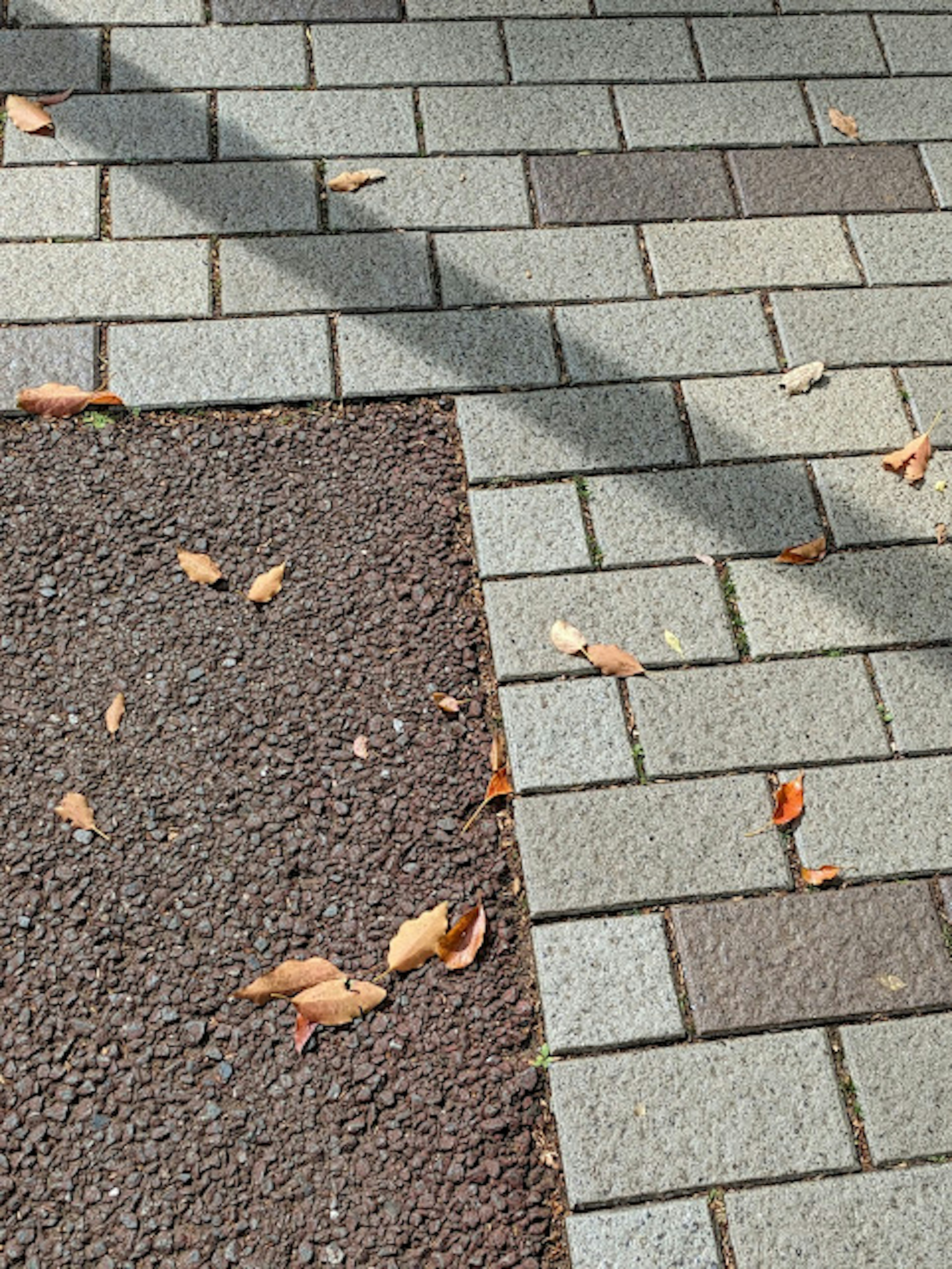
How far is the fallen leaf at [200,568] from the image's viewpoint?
2.68 meters

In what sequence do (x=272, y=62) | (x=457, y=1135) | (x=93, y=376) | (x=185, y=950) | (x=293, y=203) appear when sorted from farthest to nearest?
(x=272, y=62)
(x=293, y=203)
(x=93, y=376)
(x=185, y=950)
(x=457, y=1135)

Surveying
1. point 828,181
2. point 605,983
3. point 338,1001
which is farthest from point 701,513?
point 338,1001

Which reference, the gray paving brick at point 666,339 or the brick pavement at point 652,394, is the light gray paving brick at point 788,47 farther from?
the gray paving brick at point 666,339

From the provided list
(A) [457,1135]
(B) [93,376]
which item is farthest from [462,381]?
(A) [457,1135]

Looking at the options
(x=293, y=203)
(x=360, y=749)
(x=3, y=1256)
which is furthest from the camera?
(x=293, y=203)

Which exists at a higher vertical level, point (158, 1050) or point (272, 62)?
point (272, 62)

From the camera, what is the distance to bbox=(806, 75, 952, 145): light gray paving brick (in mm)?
3529

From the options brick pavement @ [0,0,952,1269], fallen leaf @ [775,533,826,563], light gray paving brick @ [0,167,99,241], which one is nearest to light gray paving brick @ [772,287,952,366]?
brick pavement @ [0,0,952,1269]

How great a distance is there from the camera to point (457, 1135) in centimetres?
213

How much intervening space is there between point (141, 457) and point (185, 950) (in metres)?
1.11

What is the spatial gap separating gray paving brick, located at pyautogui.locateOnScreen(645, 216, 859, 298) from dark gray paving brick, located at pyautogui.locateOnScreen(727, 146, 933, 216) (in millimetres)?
57

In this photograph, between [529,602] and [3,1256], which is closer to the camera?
[3,1256]

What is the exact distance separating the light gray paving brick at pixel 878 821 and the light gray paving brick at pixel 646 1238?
0.67 meters

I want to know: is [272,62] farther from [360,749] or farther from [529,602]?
[360,749]
